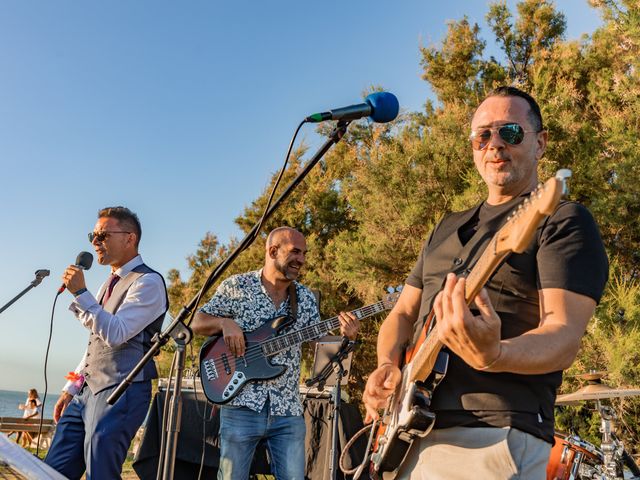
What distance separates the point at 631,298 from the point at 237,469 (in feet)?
22.7

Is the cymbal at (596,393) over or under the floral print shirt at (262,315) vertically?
under

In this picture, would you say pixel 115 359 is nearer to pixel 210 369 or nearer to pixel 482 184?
pixel 210 369

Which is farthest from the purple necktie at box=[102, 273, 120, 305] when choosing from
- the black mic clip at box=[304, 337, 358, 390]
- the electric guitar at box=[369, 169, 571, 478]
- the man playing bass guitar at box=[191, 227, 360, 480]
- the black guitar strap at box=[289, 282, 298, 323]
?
the electric guitar at box=[369, 169, 571, 478]

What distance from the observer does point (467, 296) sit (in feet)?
5.05

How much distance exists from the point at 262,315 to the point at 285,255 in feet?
1.55

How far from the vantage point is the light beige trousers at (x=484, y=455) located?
166 cm

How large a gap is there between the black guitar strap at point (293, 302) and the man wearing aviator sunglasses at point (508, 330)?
8.16 ft

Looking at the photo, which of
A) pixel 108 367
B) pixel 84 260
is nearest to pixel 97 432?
pixel 108 367

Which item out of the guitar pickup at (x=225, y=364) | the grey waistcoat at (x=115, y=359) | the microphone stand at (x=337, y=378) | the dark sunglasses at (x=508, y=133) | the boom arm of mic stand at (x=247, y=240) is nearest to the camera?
the dark sunglasses at (x=508, y=133)

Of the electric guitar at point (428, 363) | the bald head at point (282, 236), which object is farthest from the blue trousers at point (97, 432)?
the electric guitar at point (428, 363)

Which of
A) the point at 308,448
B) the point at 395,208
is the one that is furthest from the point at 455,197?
the point at 308,448

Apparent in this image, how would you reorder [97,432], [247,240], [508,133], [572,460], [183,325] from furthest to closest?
1. [572,460]
2. [97,432]
3. [183,325]
4. [247,240]
5. [508,133]

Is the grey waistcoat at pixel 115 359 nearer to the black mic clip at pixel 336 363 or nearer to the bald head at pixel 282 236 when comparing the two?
the bald head at pixel 282 236

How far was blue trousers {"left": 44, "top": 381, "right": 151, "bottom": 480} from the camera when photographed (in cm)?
341
